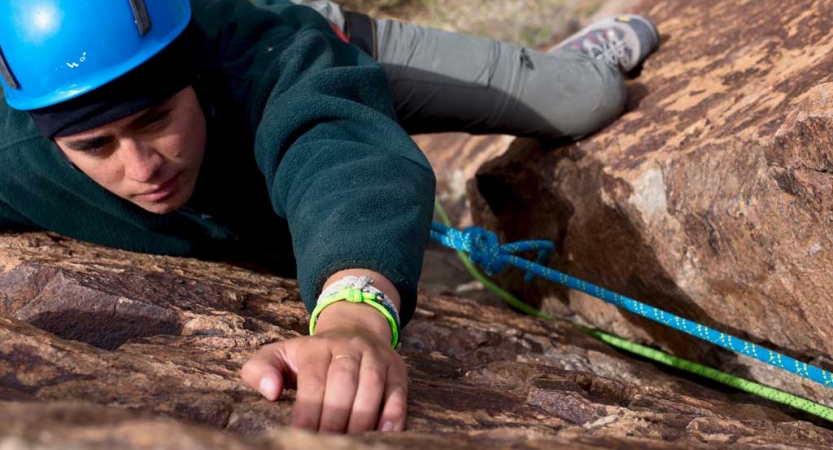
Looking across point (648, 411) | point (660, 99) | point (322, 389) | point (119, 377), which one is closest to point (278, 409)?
point (322, 389)

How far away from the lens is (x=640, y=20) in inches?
140

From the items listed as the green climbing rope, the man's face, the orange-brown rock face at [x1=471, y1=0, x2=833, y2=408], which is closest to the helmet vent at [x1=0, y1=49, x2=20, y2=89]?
the man's face

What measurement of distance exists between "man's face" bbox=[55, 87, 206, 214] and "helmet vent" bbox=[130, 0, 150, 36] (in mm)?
188

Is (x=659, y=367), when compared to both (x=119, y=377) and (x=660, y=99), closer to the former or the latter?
(x=660, y=99)

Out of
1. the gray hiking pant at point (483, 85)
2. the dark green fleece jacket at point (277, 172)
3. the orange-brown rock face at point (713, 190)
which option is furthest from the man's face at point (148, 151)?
the orange-brown rock face at point (713, 190)

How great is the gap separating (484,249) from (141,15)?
4.49ft

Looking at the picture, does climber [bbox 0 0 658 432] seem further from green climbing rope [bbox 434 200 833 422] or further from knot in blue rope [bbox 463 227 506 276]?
green climbing rope [bbox 434 200 833 422]

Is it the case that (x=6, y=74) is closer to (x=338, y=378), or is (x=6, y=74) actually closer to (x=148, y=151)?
(x=148, y=151)

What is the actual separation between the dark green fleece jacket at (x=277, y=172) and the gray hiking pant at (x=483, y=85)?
0.65 meters

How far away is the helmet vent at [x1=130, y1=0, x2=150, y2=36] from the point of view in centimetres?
199

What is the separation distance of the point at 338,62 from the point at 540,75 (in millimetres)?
1253

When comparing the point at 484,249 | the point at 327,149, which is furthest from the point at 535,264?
the point at 327,149


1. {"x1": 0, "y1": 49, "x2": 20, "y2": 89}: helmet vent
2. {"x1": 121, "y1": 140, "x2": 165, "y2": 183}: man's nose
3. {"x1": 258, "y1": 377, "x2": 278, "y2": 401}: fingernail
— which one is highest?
{"x1": 258, "y1": 377, "x2": 278, "y2": 401}: fingernail

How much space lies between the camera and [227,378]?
146cm
